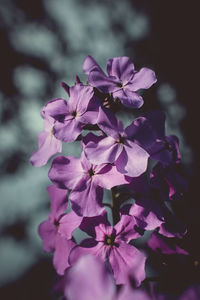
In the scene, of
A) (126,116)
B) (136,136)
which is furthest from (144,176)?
(126,116)

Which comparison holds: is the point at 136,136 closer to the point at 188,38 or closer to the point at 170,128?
the point at 170,128

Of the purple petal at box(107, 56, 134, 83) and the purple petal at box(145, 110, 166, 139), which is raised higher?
the purple petal at box(107, 56, 134, 83)

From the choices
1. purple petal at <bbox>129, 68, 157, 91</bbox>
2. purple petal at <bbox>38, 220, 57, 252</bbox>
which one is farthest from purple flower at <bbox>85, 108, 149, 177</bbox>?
purple petal at <bbox>38, 220, 57, 252</bbox>

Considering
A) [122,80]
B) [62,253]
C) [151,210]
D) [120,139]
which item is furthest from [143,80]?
[62,253]

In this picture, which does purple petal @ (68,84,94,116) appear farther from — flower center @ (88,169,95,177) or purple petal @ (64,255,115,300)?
purple petal @ (64,255,115,300)

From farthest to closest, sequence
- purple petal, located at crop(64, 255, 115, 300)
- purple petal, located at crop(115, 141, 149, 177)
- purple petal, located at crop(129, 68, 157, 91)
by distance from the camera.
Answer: purple petal, located at crop(129, 68, 157, 91) → purple petal, located at crop(115, 141, 149, 177) → purple petal, located at crop(64, 255, 115, 300)

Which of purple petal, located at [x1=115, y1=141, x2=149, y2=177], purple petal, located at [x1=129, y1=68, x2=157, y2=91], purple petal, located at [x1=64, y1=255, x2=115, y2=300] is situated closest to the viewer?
purple petal, located at [x1=64, y1=255, x2=115, y2=300]
